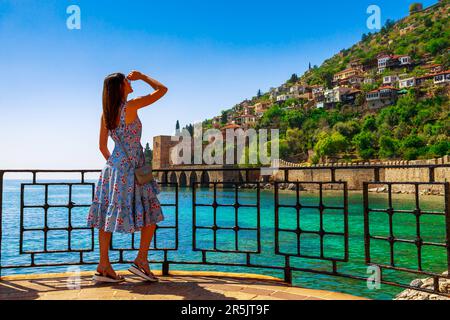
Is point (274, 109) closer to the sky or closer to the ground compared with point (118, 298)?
closer to the sky

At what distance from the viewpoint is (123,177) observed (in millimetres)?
3232

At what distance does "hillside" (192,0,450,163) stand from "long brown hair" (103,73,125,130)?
2129 inches

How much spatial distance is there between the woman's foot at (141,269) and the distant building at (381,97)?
81.0 metres

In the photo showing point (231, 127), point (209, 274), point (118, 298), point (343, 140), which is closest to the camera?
point (118, 298)

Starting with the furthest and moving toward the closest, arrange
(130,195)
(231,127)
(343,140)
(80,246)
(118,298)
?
(231,127) < (343,140) < (80,246) < (130,195) < (118,298)

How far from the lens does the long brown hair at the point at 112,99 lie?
3.20 meters

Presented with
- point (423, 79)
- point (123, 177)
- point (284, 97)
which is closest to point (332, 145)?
point (423, 79)

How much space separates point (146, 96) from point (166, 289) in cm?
167

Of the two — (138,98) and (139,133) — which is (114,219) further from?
(138,98)

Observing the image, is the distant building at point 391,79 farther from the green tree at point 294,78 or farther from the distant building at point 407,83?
the green tree at point 294,78
